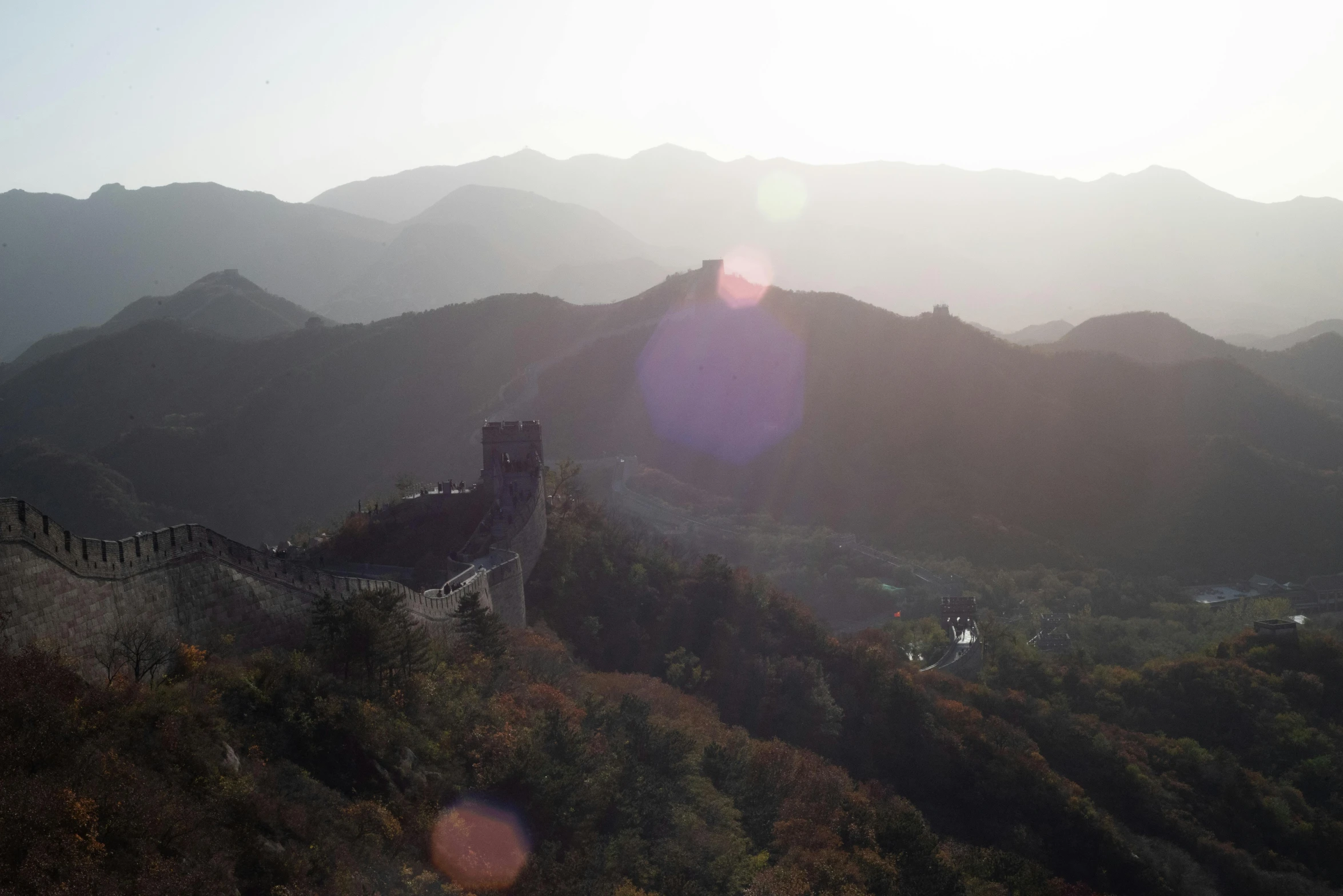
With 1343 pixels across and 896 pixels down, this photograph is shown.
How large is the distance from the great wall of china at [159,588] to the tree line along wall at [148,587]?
0.02 meters

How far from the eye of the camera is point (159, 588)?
15688mm

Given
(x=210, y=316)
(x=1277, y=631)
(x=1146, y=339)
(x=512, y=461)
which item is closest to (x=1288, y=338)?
(x=1146, y=339)

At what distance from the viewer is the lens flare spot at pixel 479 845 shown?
45.9 feet

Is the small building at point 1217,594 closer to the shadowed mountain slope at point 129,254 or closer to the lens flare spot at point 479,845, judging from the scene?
the lens flare spot at point 479,845

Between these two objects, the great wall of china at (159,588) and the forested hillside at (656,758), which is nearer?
the forested hillside at (656,758)

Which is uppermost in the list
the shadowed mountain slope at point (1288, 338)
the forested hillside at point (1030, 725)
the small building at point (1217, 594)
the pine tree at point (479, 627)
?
the pine tree at point (479, 627)

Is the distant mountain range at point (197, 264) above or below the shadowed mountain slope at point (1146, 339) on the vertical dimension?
above

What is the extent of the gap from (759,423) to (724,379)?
684 cm

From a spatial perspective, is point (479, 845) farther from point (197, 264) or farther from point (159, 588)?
point (197, 264)

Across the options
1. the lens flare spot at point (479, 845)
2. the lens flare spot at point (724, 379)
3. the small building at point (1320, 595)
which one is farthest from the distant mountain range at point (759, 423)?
the lens flare spot at point (479, 845)

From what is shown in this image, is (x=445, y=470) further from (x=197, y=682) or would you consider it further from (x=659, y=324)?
(x=197, y=682)

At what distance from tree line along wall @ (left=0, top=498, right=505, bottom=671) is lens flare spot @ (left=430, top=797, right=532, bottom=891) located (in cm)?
522

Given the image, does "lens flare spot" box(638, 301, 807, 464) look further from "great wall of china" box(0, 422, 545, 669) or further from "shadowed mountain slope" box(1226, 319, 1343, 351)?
"shadowed mountain slope" box(1226, 319, 1343, 351)

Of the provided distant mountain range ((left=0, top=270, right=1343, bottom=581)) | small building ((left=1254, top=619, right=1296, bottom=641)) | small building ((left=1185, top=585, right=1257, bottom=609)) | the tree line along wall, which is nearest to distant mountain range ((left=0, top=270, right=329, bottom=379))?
distant mountain range ((left=0, top=270, right=1343, bottom=581))
